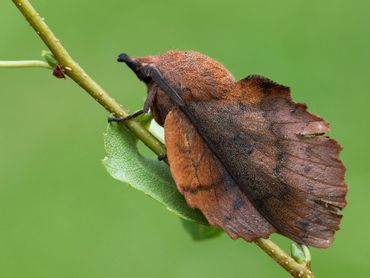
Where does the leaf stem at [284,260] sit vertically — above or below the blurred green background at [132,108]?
below

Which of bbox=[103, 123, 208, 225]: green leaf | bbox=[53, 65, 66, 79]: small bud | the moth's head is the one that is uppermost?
the moth's head

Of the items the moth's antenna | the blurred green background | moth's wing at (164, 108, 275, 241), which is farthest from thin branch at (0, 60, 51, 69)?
the blurred green background

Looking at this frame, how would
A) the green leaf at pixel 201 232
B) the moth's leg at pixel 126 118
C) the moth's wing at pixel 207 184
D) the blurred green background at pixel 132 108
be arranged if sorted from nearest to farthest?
the moth's wing at pixel 207 184
the moth's leg at pixel 126 118
the green leaf at pixel 201 232
the blurred green background at pixel 132 108

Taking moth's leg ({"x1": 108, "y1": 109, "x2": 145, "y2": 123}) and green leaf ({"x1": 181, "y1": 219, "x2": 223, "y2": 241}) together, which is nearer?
moth's leg ({"x1": 108, "y1": 109, "x2": 145, "y2": 123})

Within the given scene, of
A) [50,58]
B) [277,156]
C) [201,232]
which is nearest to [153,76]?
[50,58]

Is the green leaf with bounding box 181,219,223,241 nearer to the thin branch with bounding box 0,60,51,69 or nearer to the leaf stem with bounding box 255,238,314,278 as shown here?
the leaf stem with bounding box 255,238,314,278

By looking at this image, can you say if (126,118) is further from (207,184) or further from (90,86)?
(207,184)

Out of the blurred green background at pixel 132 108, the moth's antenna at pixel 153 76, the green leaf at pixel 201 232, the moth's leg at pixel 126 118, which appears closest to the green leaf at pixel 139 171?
the moth's leg at pixel 126 118

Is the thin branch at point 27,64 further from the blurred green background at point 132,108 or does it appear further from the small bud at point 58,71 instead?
the blurred green background at point 132,108
